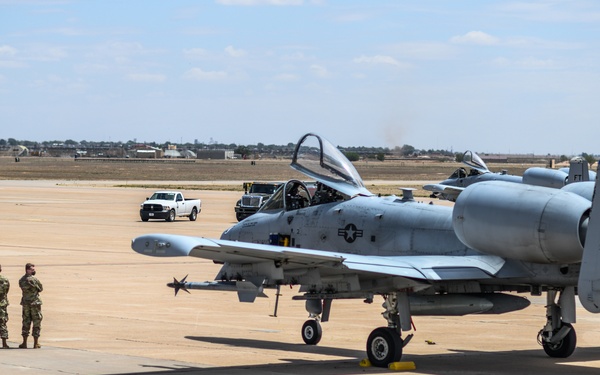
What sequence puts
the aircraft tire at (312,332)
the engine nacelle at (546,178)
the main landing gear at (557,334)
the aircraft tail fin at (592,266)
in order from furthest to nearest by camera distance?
the engine nacelle at (546,178) < the aircraft tire at (312,332) < the main landing gear at (557,334) < the aircraft tail fin at (592,266)

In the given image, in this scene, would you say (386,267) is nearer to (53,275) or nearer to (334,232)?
(334,232)

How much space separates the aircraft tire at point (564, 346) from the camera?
17984 mm

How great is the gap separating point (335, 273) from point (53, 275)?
1550 centimetres

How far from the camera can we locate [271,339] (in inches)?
794

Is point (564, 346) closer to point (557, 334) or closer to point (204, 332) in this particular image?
point (557, 334)

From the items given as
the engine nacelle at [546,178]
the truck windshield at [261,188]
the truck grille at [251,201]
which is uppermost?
the engine nacelle at [546,178]

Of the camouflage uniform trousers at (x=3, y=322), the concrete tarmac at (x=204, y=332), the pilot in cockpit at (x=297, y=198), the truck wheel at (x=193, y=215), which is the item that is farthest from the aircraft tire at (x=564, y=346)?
the truck wheel at (x=193, y=215)

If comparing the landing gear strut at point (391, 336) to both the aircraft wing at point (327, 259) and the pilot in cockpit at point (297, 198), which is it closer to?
the aircraft wing at point (327, 259)

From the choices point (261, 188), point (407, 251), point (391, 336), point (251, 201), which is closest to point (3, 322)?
point (391, 336)

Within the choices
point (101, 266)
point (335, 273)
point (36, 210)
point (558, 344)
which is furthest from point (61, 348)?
point (36, 210)

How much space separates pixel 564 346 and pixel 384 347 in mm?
3390

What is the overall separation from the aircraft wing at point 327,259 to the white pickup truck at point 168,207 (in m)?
39.7

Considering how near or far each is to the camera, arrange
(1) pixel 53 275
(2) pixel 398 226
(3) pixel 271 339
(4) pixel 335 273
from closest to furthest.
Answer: (4) pixel 335 273 < (2) pixel 398 226 < (3) pixel 271 339 < (1) pixel 53 275

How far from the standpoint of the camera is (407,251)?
17297 millimetres
